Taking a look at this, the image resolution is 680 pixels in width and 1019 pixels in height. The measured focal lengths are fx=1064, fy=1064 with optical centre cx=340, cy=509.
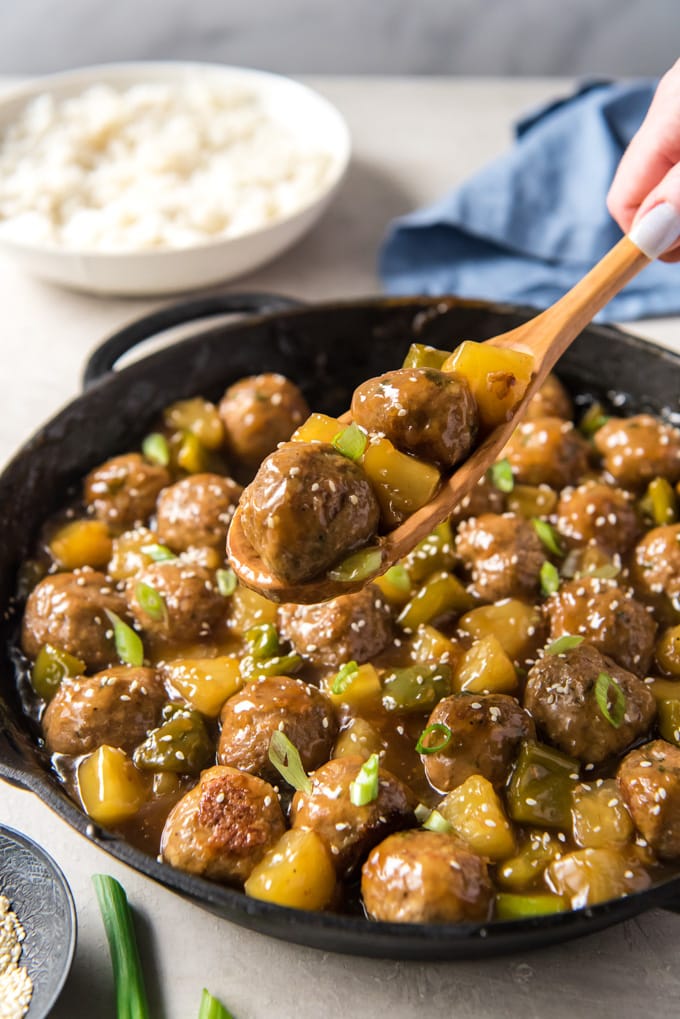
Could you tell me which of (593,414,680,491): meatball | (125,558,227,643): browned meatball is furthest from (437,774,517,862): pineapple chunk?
(593,414,680,491): meatball

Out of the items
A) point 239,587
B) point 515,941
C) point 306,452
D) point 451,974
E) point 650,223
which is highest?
point 650,223

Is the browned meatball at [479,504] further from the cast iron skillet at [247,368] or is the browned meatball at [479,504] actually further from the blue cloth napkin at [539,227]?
the blue cloth napkin at [539,227]

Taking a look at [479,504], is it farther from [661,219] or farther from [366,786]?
[366,786]

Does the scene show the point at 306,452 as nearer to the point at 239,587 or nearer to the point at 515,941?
the point at 239,587

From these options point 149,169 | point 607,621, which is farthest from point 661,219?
point 149,169

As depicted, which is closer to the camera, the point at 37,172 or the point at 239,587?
the point at 239,587

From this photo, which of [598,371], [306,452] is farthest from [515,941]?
[598,371]

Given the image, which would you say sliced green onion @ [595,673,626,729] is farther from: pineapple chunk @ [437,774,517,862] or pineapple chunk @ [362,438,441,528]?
pineapple chunk @ [362,438,441,528]
